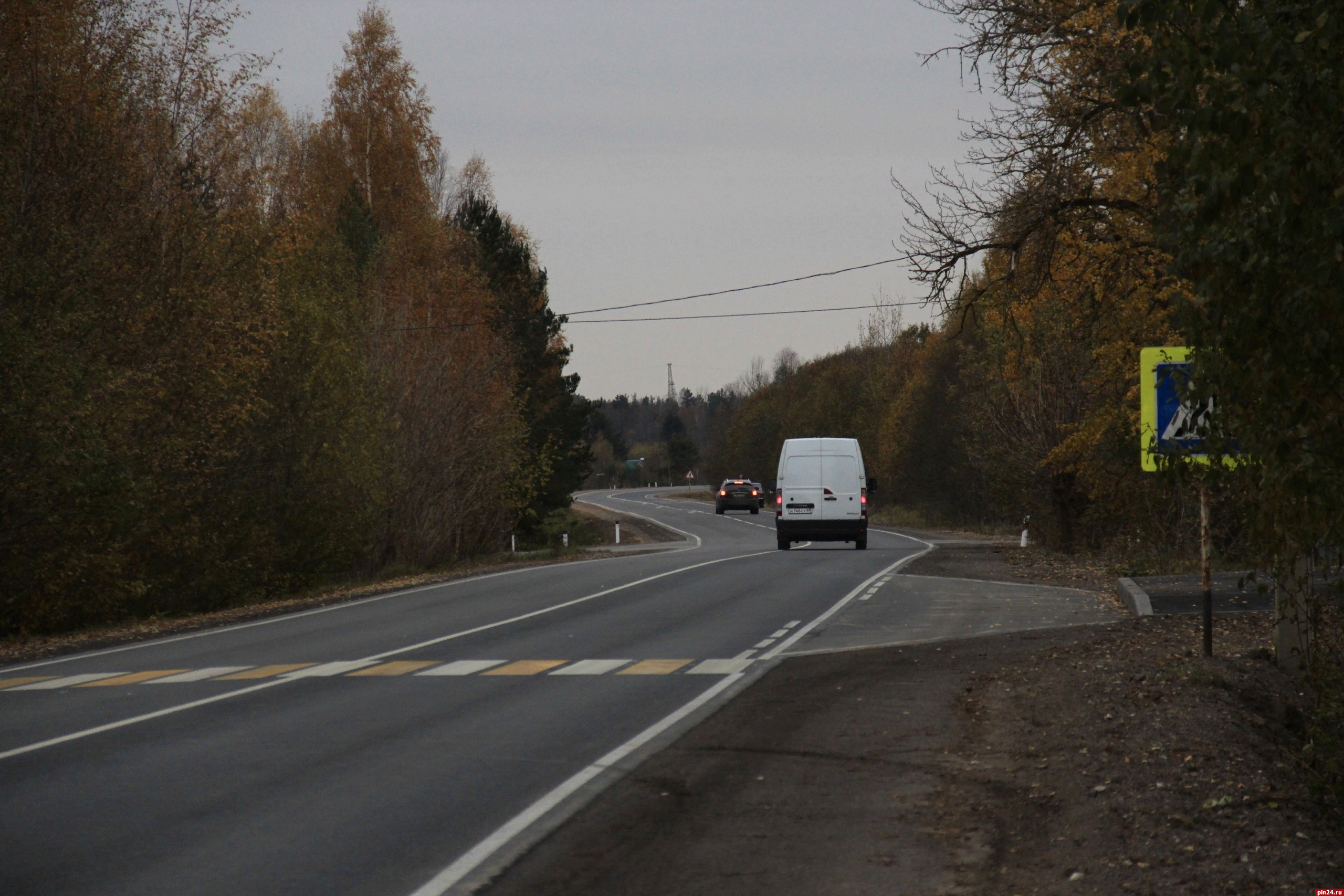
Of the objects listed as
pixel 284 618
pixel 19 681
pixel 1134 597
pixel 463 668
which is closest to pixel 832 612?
pixel 1134 597

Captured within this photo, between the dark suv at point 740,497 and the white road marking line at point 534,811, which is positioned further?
the dark suv at point 740,497

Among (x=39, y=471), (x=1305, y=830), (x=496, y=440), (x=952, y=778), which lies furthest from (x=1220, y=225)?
(x=496, y=440)

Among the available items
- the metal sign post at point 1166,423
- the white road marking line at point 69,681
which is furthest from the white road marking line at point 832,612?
the white road marking line at point 69,681

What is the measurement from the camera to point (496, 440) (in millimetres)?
33312

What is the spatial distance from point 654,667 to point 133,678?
4.82m

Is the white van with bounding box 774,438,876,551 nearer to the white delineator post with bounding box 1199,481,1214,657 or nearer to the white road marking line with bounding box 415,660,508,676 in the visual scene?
the white road marking line with bounding box 415,660,508,676

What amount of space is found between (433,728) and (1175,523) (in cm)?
2006

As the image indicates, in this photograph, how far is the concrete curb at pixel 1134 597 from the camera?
15648 mm

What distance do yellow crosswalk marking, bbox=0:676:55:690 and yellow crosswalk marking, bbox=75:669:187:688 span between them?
0.63 metres

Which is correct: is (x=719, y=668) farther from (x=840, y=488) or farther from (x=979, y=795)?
(x=840, y=488)

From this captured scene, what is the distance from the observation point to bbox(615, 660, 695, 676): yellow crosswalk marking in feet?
40.6

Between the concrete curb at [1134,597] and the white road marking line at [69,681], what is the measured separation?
1097cm

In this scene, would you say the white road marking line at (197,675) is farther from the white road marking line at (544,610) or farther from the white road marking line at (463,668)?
the white road marking line at (463,668)

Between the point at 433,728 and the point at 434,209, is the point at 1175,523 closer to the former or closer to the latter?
the point at 433,728
